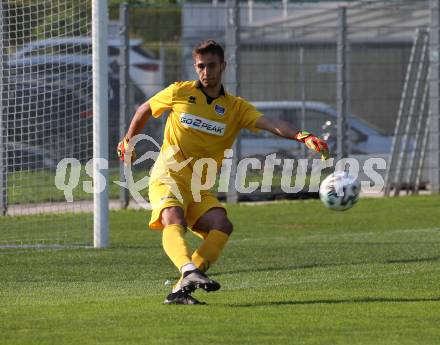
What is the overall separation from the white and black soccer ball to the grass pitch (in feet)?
2.08

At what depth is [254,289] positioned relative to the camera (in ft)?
32.7

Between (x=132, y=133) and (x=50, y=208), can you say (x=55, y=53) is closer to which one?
(x=50, y=208)

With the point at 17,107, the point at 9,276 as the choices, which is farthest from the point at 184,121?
the point at 17,107

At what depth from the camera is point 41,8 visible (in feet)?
49.5

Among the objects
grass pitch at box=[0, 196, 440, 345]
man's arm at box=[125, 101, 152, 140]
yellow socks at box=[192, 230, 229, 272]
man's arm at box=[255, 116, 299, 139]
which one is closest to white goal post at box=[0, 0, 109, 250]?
grass pitch at box=[0, 196, 440, 345]

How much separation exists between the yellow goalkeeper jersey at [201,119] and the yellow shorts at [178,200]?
8.9 inches

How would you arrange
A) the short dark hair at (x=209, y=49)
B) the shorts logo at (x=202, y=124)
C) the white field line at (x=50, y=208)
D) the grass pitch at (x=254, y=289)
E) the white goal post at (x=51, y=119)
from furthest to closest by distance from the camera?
the white field line at (x=50, y=208)
the white goal post at (x=51, y=119)
the shorts logo at (x=202, y=124)
the short dark hair at (x=209, y=49)
the grass pitch at (x=254, y=289)

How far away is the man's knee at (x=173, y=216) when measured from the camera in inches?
359

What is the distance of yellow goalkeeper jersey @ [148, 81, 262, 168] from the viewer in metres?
9.34

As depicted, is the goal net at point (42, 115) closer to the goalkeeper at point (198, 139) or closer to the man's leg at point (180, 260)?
the goalkeeper at point (198, 139)

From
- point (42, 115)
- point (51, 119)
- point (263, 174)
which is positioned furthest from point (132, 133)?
point (263, 174)

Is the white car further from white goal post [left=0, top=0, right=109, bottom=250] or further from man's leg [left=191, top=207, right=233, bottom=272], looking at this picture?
man's leg [left=191, top=207, right=233, bottom=272]

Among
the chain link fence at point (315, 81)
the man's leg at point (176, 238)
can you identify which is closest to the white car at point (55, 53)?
the chain link fence at point (315, 81)

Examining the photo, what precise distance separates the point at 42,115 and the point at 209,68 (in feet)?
22.6
